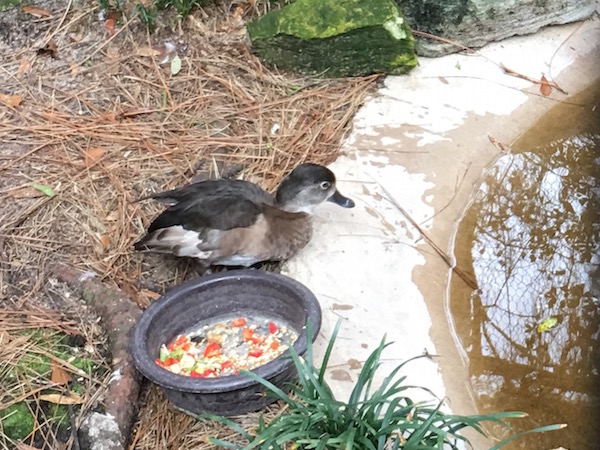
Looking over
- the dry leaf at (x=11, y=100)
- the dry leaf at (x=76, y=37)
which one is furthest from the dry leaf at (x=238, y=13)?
the dry leaf at (x=11, y=100)

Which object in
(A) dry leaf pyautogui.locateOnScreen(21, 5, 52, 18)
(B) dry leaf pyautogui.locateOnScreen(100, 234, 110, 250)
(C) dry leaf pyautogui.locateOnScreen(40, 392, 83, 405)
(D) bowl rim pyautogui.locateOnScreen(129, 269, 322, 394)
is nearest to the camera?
(D) bowl rim pyautogui.locateOnScreen(129, 269, 322, 394)

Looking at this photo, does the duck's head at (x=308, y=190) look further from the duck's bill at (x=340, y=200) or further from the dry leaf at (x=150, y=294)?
the dry leaf at (x=150, y=294)

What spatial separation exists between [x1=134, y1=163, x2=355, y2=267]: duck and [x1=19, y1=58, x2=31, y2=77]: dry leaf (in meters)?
→ 1.41

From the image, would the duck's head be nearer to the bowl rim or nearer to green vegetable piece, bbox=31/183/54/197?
the bowl rim

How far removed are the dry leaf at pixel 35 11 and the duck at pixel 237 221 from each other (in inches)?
69.5

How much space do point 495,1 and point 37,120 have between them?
2.56 meters

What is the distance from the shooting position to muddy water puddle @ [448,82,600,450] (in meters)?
2.60

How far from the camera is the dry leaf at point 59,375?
2.70 meters

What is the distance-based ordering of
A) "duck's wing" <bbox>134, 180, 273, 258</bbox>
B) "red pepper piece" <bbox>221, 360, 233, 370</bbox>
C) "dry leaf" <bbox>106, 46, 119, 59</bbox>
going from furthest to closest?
"dry leaf" <bbox>106, 46, 119, 59</bbox> → "duck's wing" <bbox>134, 180, 273, 258</bbox> → "red pepper piece" <bbox>221, 360, 233, 370</bbox>

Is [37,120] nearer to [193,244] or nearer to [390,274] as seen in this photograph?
[193,244]

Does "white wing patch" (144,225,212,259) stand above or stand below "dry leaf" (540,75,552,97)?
below

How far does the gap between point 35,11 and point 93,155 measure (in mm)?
1222

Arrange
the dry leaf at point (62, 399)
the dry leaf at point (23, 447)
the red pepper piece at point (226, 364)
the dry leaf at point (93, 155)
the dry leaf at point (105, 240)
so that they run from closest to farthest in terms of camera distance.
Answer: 1. the dry leaf at point (23, 447)
2. the dry leaf at point (62, 399)
3. the red pepper piece at point (226, 364)
4. the dry leaf at point (105, 240)
5. the dry leaf at point (93, 155)

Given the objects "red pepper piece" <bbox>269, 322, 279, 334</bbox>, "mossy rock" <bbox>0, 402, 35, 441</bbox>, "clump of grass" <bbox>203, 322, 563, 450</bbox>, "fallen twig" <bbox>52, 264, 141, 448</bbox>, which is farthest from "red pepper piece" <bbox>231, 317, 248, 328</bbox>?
"mossy rock" <bbox>0, 402, 35, 441</bbox>
